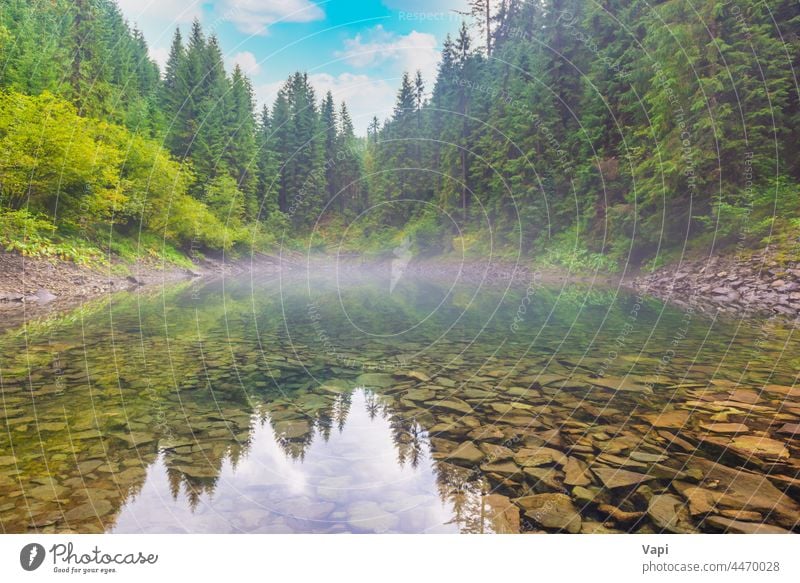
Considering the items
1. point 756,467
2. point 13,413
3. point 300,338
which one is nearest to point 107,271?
point 300,338

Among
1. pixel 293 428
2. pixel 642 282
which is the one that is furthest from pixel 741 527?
pixel 642 282

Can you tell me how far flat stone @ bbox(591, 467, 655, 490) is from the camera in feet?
12.7

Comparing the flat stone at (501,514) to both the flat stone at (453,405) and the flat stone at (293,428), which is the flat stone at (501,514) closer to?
the flat stone at (453,405)

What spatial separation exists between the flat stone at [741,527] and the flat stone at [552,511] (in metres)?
0.95

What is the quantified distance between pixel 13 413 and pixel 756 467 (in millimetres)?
8200

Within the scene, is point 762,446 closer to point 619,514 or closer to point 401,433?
point 619,514

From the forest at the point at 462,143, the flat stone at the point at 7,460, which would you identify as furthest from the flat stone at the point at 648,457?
the forest at the point at 462,143

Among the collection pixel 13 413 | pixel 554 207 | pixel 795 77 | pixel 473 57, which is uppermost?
pixel 473 57

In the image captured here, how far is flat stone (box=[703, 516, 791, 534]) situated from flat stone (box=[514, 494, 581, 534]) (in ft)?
3.11

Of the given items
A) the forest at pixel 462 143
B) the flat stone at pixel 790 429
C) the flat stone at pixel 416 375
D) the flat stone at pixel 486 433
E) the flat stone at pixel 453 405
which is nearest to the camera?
the flat stone at pixel 790 429

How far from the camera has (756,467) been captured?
402 cm

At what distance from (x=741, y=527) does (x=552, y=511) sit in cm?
130

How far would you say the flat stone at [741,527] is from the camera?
3.13 m

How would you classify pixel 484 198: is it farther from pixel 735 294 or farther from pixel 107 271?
pixel 107 271
